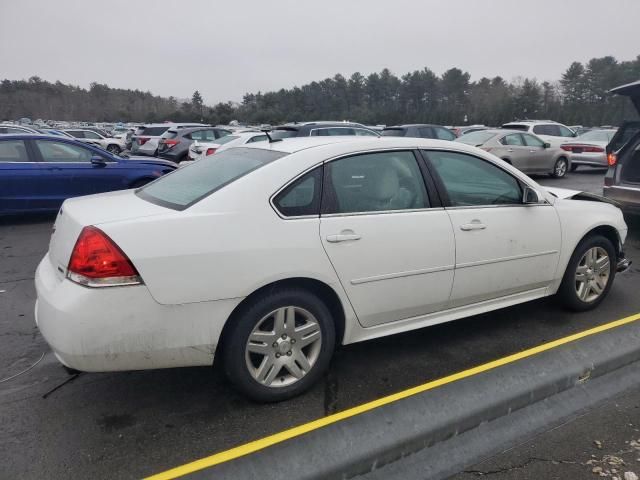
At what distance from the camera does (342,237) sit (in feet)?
9.53

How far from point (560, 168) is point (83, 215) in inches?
572

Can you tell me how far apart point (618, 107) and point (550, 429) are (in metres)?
54.1

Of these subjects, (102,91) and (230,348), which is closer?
(230,348)

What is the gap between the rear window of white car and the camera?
2932mm

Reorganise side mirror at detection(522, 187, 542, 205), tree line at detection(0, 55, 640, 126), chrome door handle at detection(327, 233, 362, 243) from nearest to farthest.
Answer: chrome door handle at detection(327, 233, 362, 243) < side mirror at detection(522, 187, 542, 205) < tree line at detection(0, 55, 640, 126)

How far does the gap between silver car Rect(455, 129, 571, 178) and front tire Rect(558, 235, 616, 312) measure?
360 inches

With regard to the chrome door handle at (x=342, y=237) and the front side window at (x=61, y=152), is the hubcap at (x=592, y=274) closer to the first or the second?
the chrome door handle at (x=342, y=237)

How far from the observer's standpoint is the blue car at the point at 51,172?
26.0 feet

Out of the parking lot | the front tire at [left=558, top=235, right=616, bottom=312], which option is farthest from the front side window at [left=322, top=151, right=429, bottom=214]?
the front tire at [left=558, top=235, right=616, bottom=312]

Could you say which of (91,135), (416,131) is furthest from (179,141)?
(91,135)

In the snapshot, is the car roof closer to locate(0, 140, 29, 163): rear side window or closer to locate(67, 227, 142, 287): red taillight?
locate(67, 227, 142, 287): red taillight

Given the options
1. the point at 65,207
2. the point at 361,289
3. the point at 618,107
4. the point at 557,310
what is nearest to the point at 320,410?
the point at 361,289

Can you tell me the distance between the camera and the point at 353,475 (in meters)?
2.34

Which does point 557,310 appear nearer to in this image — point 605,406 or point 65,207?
point 605,406
